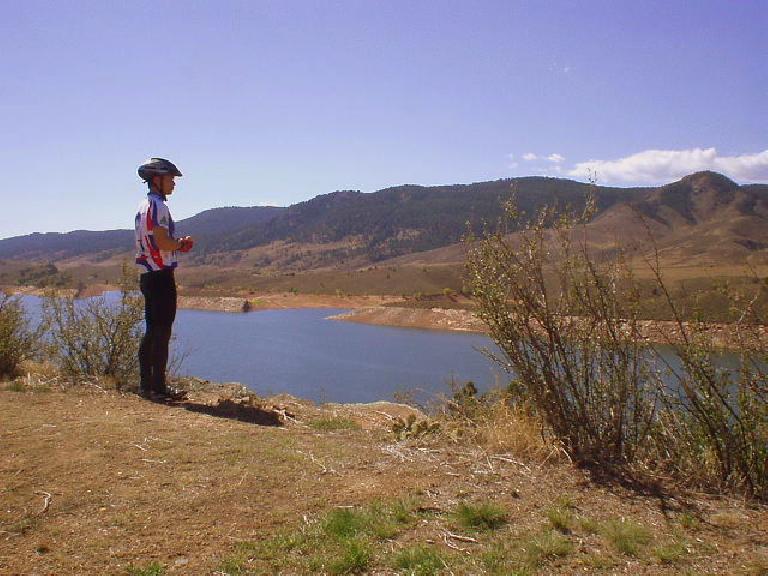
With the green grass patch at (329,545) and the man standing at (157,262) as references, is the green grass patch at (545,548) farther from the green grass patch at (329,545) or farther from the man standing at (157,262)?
the man standing at (157,262)

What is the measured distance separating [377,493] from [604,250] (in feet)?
8.96

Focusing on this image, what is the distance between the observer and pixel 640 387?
4.55 meters

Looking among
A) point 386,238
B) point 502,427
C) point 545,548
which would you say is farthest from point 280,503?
point 386,238

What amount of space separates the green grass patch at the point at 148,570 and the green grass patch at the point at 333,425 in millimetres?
2838

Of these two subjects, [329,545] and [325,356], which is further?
[325,356]

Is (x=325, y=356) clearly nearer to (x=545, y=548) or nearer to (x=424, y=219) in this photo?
(x=545, y=548)

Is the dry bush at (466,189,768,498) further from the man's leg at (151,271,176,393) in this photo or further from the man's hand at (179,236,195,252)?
the man's leg at (151,271,176,393)

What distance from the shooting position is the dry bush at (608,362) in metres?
4.03

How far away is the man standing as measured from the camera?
588cm

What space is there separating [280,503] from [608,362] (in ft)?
8.20

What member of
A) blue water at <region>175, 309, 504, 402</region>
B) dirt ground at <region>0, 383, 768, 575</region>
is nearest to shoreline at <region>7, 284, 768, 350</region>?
blue water at <region>175, 309, 504, 402</region>

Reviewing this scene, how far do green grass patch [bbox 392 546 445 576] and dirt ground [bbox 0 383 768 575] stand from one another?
0.02 meters

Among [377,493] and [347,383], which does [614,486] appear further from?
[347,383]

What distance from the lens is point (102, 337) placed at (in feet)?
27.0
